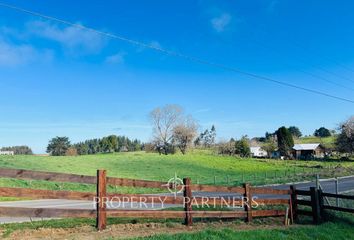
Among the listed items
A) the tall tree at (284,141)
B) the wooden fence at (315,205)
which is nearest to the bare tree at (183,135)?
the tall tree at (284,141)

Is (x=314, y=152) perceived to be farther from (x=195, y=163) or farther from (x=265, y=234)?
(x=265, y=234)

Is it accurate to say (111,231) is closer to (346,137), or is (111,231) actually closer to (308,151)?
(346,137)

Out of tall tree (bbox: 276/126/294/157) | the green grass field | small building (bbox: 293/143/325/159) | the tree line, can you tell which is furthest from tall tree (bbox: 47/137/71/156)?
small building (bbox: 293/143/325/159)

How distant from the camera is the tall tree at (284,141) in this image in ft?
351

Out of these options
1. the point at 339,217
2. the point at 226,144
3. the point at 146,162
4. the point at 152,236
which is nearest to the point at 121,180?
the point at 152,236

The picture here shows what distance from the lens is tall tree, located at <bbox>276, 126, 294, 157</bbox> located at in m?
107

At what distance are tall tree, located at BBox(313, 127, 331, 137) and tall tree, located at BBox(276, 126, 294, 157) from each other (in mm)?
74624

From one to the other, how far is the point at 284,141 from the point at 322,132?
3300 inches

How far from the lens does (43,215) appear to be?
734 centimetres

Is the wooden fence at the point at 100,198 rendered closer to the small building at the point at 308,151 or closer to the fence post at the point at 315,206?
the fence post at the point at 315,206

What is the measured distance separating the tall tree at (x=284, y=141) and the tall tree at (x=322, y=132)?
2938 inches

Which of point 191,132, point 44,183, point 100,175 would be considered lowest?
point 44,183

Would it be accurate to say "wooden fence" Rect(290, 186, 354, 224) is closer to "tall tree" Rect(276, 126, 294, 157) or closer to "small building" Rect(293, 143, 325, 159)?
A: "tall tree" Rect(276, 126, 294, 157)

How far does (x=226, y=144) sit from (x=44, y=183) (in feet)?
283
